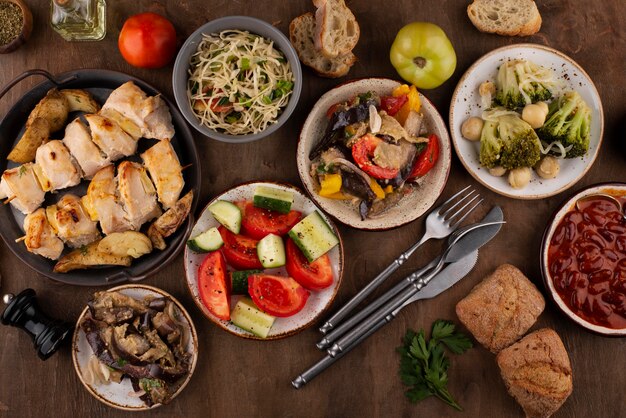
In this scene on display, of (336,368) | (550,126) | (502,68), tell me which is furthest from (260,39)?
(336,368)

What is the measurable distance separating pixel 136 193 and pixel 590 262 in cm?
298

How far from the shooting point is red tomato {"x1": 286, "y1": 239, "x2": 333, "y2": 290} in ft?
11.7

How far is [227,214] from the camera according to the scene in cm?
357

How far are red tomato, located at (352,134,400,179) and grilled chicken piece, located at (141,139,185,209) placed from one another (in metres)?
1.14

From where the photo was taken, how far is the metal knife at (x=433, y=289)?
12.3ft

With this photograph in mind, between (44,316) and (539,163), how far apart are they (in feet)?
11.3

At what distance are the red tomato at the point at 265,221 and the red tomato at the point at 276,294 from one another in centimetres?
30

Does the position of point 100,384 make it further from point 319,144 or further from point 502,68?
point 502,68

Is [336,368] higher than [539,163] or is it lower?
lower

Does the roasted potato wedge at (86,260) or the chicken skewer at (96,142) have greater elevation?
the chicken skewer at (96,142)

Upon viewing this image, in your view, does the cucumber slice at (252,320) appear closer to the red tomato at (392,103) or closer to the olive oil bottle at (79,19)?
the red tomato at (392,103)

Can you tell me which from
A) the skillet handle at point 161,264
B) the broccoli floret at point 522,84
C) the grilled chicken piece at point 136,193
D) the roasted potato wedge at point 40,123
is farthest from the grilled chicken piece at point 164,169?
the broccoli floret at point 522,84

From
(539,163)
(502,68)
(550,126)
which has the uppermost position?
(502,68)

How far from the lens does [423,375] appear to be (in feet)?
12.5
